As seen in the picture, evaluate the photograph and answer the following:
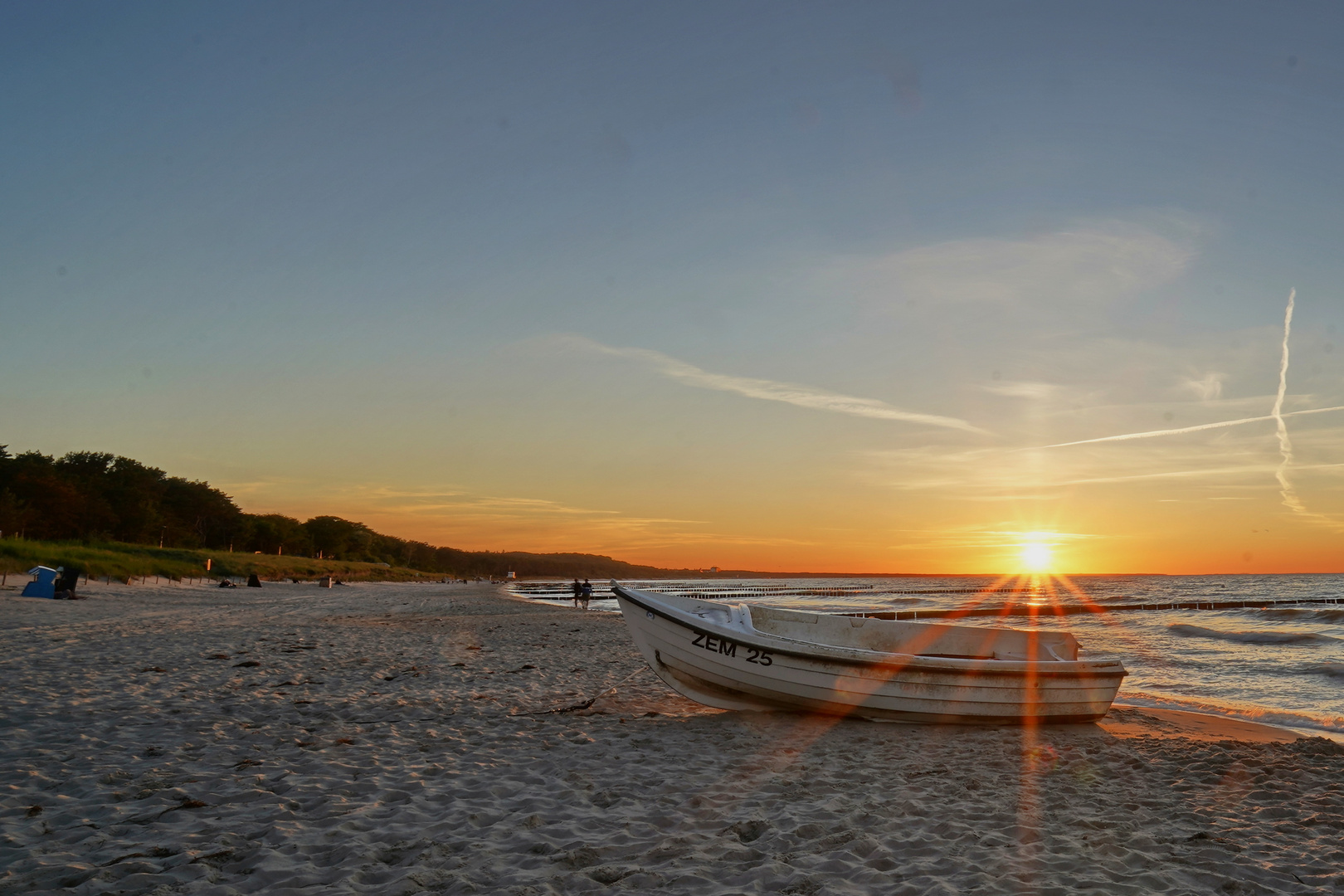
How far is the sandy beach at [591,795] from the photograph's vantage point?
495 cm

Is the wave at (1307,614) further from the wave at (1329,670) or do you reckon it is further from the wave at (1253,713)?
the wave at (1253,713)

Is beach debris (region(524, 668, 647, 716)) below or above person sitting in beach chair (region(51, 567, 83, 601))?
above

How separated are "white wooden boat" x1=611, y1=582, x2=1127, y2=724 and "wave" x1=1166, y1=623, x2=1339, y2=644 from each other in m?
23.2

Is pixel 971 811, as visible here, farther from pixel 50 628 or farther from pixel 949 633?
pixel 50 628

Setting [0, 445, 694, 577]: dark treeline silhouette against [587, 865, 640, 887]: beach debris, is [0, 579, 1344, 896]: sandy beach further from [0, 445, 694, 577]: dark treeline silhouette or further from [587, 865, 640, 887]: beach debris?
[0, 445, 694, 577]: dark treeline silhouette

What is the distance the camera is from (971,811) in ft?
22.1

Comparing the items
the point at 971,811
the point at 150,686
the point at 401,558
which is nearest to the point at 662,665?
the point at 971,811

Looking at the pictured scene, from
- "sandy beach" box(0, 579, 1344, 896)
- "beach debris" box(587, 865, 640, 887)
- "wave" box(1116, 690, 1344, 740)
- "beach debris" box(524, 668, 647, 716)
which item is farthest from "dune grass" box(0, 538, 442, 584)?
"wave" box(1116, 690, 1344, 740)

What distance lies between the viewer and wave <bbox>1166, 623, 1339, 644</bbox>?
27.7m

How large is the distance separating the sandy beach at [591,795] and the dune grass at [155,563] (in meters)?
33.1

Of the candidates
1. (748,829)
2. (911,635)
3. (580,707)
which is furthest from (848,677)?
(748,829)

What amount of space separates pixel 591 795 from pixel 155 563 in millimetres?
57334

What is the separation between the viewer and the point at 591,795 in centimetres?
673

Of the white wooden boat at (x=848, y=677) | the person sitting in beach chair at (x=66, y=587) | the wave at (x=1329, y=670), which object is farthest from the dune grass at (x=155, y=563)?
the wave at (x=1329, y=670)
